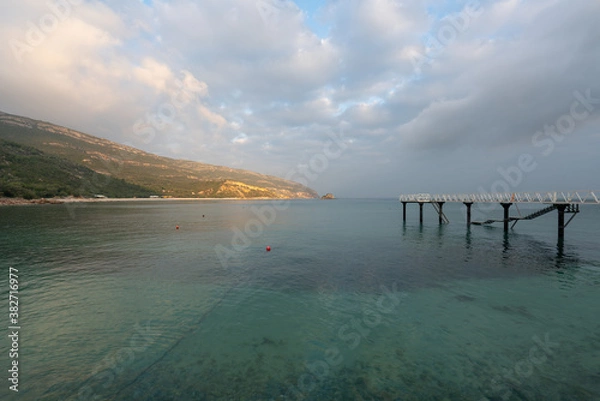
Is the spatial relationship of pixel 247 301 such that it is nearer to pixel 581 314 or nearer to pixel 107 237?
pixel 581 314

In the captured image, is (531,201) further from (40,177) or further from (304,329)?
(40,177)

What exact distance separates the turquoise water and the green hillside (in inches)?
4994

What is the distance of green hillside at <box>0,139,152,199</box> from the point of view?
11225 centimetres

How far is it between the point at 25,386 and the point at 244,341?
23.4 feet

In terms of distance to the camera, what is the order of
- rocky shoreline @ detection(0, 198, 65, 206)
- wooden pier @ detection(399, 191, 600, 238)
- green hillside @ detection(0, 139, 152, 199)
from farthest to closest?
green hillside @ detection(0, 139, 152, 199) < rocky shoreline @ detection(0, 198, 65, 206) < wooden pier @ detection(399, 191, 600, 238)

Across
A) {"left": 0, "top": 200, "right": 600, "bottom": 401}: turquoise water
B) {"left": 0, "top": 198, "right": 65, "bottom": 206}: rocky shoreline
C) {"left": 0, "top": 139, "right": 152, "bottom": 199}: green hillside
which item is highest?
{"left": 0, "top": 139, "right": 152, "bottom": 199}: green hillside

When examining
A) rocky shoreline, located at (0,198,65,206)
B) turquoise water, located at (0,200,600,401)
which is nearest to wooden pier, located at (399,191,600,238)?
turquoise water, located at (0,200,600,401)

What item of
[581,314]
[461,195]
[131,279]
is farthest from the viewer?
[461,195]

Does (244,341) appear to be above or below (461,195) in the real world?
below

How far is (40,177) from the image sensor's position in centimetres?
13300

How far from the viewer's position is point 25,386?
853 cm

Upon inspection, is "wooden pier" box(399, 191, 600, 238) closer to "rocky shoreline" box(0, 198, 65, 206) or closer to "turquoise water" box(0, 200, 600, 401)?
"turquoise water" box(0, 200, 600, 401)

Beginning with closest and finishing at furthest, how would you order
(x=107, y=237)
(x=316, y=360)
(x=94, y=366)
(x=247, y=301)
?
(x=94, y=366)
(x=316, y=360)
(x=247, y=301)
(x=107, y=237)

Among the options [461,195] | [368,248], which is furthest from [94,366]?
[461,195]
